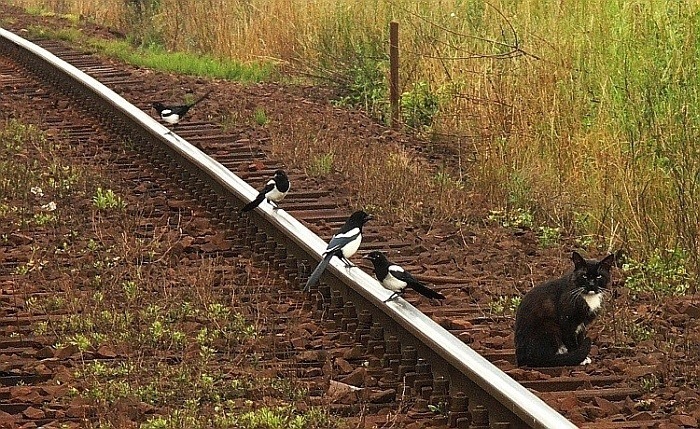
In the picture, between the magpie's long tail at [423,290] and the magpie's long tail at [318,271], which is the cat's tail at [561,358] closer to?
the magpie's long tail at [423,290]

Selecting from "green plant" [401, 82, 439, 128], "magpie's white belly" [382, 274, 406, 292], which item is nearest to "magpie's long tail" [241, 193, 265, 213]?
"magpie's white belly" [382, 274, 406, 292]

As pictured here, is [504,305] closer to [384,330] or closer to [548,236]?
[384,330]

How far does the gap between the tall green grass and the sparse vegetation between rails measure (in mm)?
2402

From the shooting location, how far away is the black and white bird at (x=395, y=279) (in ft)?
22.4

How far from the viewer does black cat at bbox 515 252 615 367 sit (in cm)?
641

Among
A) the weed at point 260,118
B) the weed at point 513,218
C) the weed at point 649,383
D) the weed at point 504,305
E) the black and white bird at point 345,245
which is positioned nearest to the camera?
the weed at point 649,383

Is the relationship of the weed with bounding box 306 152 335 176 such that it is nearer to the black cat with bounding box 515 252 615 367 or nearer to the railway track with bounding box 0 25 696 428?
the railway track with bounding box 0 25 696 428

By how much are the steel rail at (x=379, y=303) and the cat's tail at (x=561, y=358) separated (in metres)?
0.35

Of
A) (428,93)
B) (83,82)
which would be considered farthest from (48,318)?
(83,82)

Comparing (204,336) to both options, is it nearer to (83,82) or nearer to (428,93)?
(428,93)

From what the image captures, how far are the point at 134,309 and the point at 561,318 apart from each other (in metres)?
2.46

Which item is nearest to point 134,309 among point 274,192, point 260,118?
point 274,192

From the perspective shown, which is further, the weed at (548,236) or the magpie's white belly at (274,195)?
the magpie's white belly at (274,195)

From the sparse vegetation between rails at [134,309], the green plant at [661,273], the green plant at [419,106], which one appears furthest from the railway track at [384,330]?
the green plant at [419,106]
